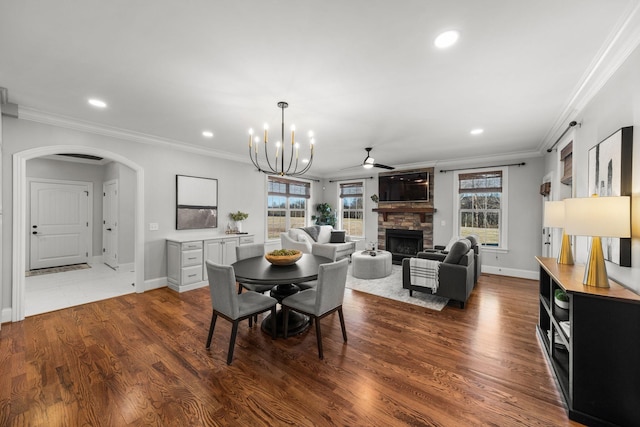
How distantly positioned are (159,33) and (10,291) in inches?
149

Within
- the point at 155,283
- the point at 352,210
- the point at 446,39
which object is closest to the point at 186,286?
the point at 155,283

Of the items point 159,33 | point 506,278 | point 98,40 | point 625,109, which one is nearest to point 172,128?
point 98,40

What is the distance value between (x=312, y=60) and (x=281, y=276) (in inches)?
77.9

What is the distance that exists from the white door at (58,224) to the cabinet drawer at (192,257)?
155 inches

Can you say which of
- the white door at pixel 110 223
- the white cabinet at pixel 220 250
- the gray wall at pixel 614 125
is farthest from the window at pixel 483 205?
the white door at pixel 110 223

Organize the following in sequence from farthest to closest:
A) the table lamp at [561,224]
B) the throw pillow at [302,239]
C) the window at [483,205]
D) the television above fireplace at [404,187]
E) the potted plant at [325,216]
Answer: the potted plant at [325,216], the television above fireplace at [404,187], the throw pillow at [302,239], the window at [483,205], the table lamp at [561,224]

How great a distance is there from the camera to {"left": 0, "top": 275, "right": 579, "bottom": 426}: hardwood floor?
176 centimetres

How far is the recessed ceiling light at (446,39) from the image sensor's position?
69.9 inches

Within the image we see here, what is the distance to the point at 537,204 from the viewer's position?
17.0 feet

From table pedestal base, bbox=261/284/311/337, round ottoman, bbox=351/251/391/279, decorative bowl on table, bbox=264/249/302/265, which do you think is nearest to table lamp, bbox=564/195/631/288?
decorative bowl on table, bbox=264/249/302/265

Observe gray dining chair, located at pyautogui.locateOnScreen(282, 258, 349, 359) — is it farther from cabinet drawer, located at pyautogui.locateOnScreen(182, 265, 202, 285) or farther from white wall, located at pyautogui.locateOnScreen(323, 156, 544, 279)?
white wall, located at pyautogui.locateOnScreen(323, 156, 544, 279)

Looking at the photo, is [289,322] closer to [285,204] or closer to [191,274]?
[191,274]

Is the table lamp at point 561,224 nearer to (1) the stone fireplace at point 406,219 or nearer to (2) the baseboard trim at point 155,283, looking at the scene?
(1) the stone fireplace at point 406,219

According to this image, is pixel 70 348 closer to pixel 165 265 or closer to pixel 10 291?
pixel 10 291
